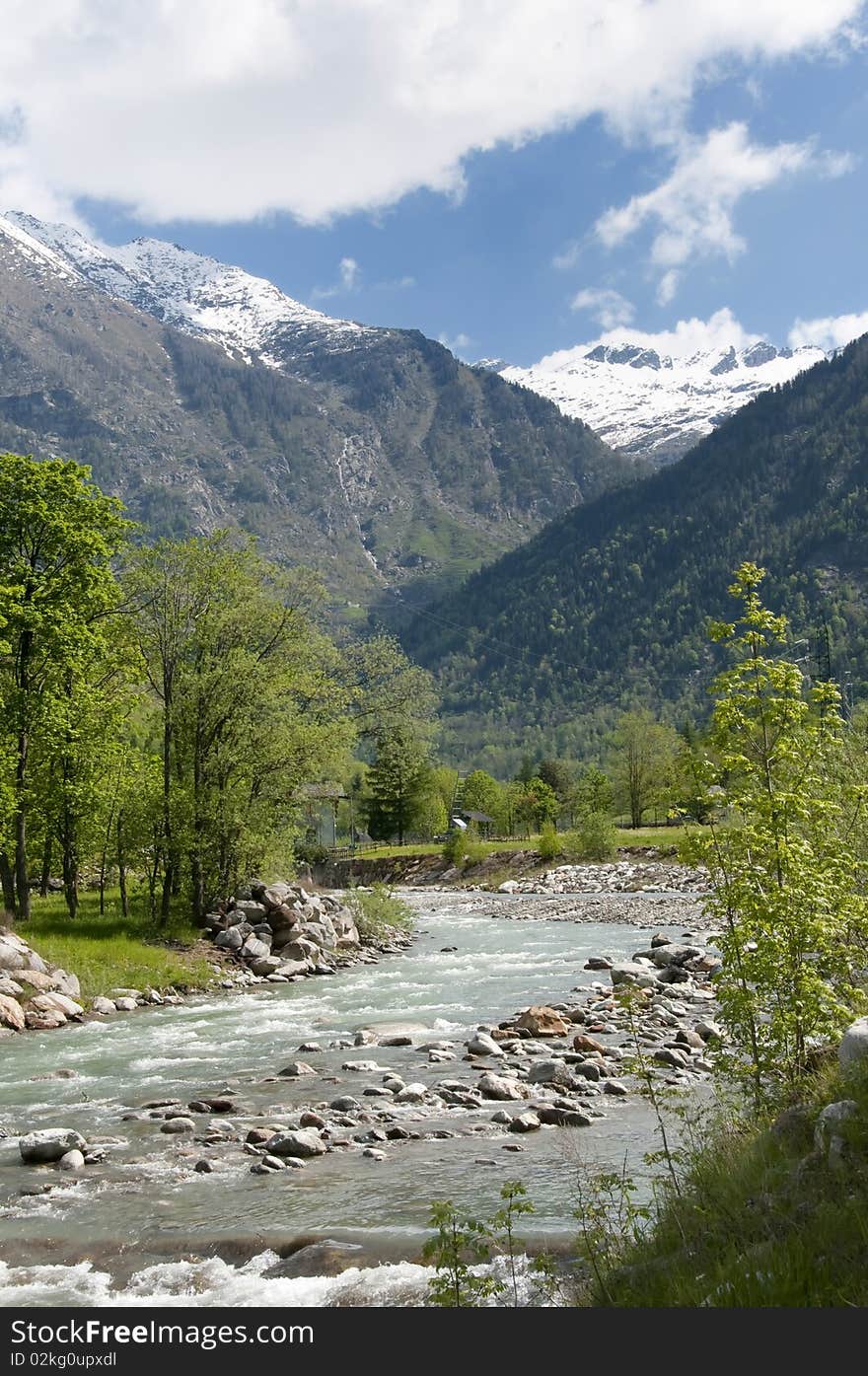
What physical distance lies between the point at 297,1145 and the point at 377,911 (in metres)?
29.5

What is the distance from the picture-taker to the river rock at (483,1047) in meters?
18.5

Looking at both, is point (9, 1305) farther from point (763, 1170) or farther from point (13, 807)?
point (13, 807)

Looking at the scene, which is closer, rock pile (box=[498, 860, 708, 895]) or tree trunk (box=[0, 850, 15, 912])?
tree trunk (box=[0, 850, 15, 912])

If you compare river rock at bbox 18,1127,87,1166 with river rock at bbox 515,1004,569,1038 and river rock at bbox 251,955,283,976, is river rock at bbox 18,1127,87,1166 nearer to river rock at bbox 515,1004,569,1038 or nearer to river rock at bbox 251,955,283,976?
river rock at bbox 515,1004,569,1038

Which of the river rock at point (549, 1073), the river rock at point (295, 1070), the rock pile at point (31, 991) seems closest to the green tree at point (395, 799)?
the rock pile at point (31, 991)

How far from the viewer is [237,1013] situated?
2428 cm

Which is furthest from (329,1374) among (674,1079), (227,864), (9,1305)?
(227,864)

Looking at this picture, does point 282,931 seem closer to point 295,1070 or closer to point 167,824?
point 167,824

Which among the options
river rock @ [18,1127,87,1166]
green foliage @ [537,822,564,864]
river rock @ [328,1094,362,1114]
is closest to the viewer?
river rock @ [18,1127,87,1166]

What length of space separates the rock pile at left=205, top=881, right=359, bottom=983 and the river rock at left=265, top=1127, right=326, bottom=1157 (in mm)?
18014

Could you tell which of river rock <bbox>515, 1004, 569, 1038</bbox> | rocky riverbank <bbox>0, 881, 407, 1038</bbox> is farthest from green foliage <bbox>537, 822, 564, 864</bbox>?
river rock <bbox>515, 1004, 569, 1038</bbox>

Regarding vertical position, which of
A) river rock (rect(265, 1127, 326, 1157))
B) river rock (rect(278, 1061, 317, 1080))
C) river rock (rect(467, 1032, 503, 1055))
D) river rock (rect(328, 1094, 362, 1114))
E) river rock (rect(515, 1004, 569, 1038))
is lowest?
river rock (rect(515, 1004, 569, 1038))

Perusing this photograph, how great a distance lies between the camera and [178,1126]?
45.8 feet

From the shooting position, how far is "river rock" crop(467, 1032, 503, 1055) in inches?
727
